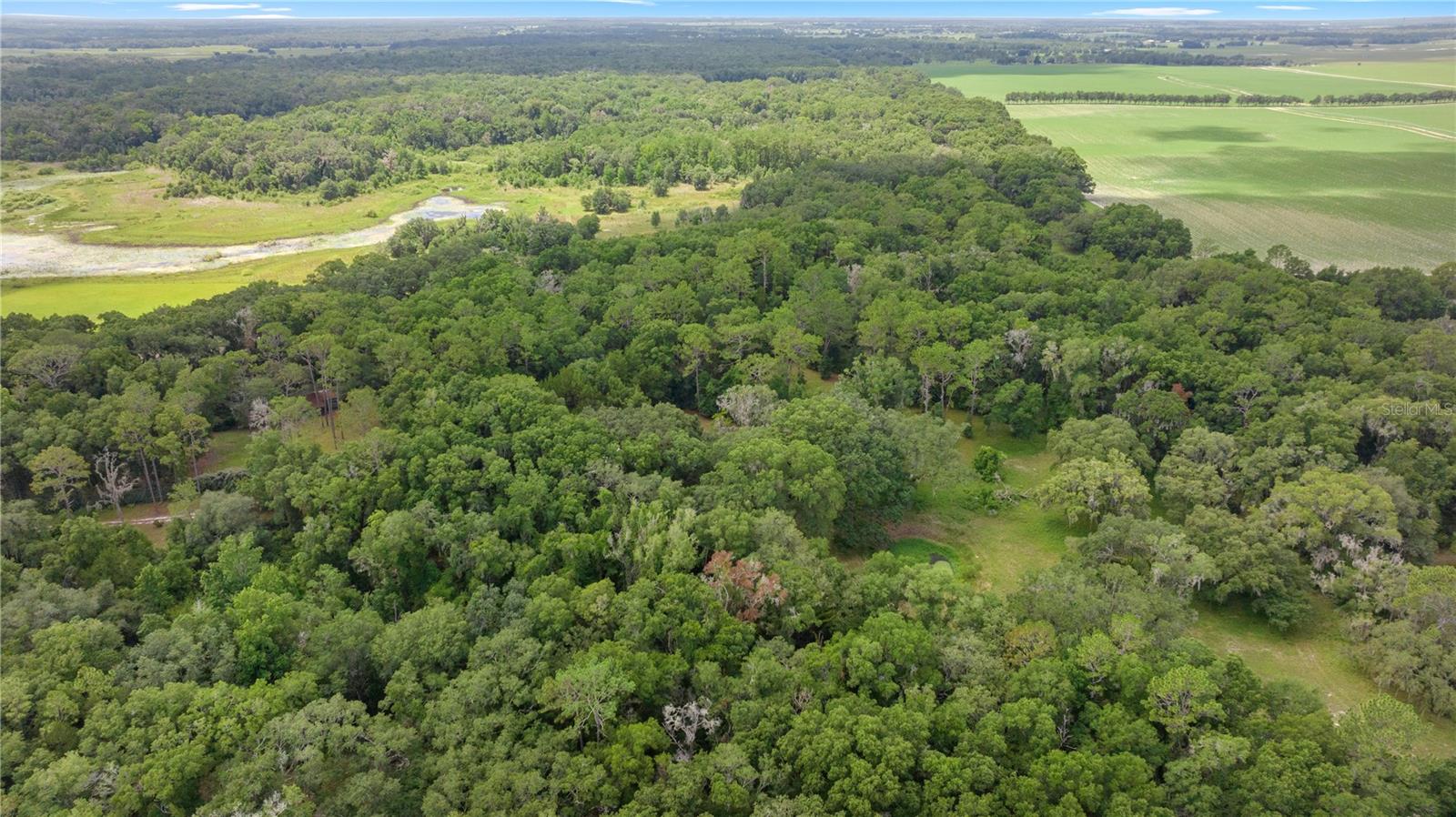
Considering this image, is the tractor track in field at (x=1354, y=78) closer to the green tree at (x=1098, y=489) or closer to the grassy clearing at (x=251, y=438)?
the green tree at (x=1098, y=489)

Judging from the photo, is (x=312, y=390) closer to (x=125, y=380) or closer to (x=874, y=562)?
(x=125, y=380)

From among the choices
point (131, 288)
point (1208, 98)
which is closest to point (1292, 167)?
point (1208, 98)

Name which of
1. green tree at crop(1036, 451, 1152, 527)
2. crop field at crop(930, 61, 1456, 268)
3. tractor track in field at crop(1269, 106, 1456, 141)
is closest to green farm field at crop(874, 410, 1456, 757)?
green tree at crop(1036, 451, 1152, 527)

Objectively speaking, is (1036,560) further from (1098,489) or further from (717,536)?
(717,536)

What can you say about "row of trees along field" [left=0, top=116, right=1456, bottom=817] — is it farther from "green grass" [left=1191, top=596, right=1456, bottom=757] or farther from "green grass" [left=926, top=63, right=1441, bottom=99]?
"green grass" [left=926, top=63, right=1441, bottom=99]

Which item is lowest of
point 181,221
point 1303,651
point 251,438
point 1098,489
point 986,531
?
point 1303,651

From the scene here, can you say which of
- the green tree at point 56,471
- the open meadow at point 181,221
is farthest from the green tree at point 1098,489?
the open meadow at point 181,221

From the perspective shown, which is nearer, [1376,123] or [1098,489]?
[1098,489]
